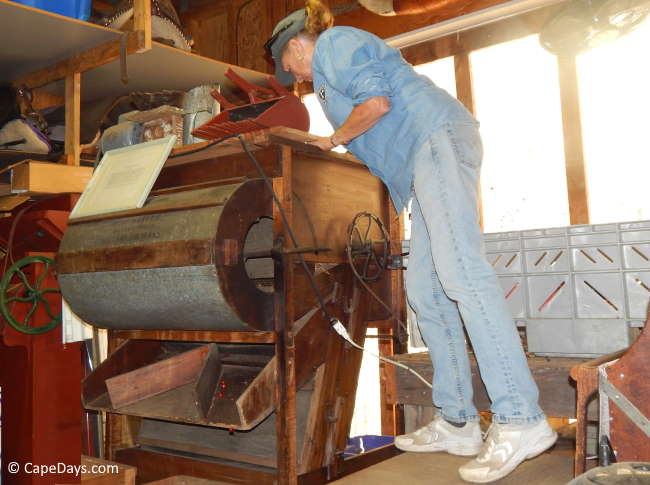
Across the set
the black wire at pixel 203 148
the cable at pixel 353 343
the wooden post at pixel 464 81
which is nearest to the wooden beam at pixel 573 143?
the wooden post at pixel 464 81

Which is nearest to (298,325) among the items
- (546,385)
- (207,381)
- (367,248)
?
(207,381)

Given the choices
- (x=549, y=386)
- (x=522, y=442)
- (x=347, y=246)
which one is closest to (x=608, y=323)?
(x=549, y=386)

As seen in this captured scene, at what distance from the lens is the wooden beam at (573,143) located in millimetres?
3455

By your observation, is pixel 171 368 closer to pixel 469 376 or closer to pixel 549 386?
pixel 469 376

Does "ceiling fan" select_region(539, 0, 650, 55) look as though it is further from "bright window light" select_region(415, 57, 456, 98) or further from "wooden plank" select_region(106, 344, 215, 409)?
"wooden plank" select_region(106, 344, 215, 409)

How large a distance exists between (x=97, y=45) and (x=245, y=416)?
6.95ft

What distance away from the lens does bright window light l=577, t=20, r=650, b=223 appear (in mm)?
3324

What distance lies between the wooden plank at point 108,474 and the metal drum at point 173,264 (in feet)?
1.84

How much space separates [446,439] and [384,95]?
118cm

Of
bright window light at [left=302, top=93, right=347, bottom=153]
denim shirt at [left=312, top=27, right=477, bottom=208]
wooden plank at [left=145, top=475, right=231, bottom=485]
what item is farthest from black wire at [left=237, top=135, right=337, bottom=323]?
bright window light at [left=302, top=93, right=347, bottom=153]

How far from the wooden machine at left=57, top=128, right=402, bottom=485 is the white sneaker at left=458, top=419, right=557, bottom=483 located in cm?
62

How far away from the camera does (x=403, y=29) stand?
4.14 metres

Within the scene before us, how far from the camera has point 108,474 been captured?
2.45 m

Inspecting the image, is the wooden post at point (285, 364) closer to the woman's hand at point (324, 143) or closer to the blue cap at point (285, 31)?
the woman's hand at point (324, 143)
